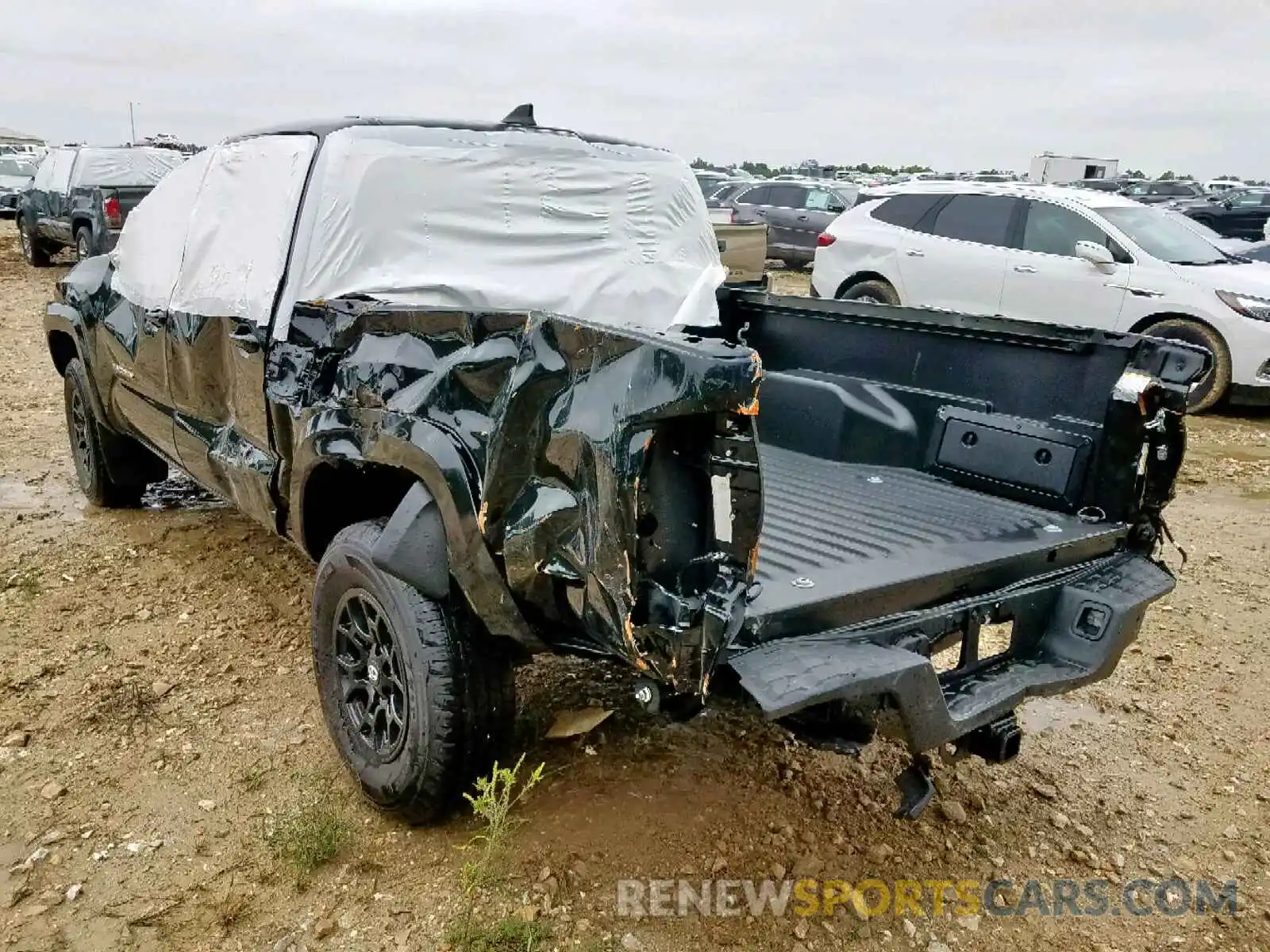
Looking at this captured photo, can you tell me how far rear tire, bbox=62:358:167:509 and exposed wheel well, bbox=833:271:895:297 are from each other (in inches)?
272

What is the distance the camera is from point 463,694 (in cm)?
273

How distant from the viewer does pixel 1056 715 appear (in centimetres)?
386

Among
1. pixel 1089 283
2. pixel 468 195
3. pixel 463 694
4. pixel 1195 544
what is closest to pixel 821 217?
pixel 1089 283

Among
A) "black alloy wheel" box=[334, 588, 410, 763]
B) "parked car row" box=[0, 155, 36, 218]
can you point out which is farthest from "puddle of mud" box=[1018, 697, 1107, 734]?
"parked car row" box=[0, 155, 36, 218]

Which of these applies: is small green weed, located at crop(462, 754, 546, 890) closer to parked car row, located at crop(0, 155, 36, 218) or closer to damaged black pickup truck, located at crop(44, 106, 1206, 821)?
damaged black pickup truck, located at crop(44, 106, 1206, 821)

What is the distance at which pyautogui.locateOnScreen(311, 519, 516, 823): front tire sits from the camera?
8.97ft

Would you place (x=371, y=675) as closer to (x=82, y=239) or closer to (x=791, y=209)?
(x=82, y=239)

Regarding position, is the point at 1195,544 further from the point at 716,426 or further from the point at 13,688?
the point at 13,688

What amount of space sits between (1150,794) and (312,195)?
3.39m

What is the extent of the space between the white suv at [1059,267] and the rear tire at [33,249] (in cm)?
1286

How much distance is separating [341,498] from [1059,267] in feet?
24.8

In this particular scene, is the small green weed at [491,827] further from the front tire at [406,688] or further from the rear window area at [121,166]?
the rear window area at [121,166]

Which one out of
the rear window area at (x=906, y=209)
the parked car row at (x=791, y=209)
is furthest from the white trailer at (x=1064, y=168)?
the rear window area at (x=906, y=209)

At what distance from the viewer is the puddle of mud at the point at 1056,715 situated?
378 cm
